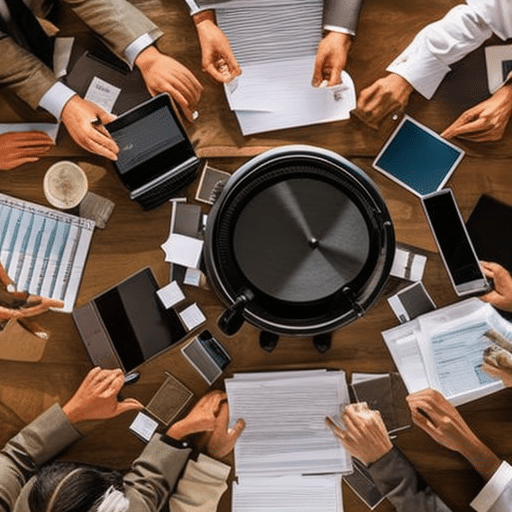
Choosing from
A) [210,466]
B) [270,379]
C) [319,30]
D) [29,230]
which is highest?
[319,30]

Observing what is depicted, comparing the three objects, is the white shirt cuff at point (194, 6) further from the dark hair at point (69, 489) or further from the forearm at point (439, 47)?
the dark hair at point (69, 489)

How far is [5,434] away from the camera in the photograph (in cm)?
193

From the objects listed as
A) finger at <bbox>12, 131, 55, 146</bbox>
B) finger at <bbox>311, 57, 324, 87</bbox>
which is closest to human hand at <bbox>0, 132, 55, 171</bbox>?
finger at <bbox>12, 131, 55, 146</bbox>

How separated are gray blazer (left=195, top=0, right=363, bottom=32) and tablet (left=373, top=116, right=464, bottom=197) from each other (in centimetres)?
27

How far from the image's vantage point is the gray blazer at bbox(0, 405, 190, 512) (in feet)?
6.07

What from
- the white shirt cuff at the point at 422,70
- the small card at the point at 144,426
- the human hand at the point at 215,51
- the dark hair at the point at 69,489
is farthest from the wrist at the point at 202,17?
the dark hair at the point at 69,489

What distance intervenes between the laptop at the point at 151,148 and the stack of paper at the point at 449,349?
24.4 inches

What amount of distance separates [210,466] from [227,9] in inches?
42.2

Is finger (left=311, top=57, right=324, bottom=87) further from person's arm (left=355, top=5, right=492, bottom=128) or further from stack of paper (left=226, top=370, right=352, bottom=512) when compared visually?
stack of paper (left=226, top=370, right=352, bottom=512)

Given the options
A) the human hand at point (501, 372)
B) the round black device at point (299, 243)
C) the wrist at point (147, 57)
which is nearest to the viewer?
the round black device at point (299, 243)

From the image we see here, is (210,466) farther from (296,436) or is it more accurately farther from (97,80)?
(97,80)

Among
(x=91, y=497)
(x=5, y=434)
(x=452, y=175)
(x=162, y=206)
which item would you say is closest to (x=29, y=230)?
(x=162, y=206)

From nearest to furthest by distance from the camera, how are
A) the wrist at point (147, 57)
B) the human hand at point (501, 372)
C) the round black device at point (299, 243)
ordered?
the round black device at point (299, 243)
the human hand at point (501, 372)
the wrist at point (147, 57)

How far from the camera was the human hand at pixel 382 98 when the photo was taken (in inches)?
72.2
